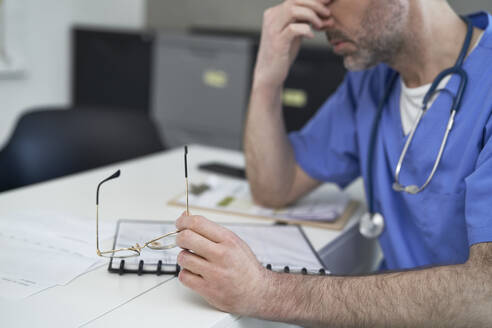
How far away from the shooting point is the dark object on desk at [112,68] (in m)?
3.11

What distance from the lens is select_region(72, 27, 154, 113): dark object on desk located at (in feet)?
10.2

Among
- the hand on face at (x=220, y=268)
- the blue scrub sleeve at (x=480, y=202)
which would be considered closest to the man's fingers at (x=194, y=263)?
the hand on face at (x=220, y=268)

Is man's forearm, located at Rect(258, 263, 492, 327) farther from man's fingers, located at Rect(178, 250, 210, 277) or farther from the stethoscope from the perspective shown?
the stethoscope

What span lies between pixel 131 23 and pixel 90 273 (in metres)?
3.01

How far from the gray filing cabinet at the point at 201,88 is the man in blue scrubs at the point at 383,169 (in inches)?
55.9

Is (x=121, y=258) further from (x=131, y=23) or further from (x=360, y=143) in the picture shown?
(x=131, y=23)

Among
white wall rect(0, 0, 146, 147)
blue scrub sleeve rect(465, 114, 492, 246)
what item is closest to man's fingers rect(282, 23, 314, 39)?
blue scrub sleeve rect(465, 114, 492, 246)

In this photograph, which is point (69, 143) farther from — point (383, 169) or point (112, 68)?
point (112, 68)

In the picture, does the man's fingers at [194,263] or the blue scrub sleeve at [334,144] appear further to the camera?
the blue scrub sleeve at [334,144]

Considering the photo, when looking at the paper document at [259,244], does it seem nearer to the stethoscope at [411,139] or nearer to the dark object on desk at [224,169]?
the stethoscope at [411,139]

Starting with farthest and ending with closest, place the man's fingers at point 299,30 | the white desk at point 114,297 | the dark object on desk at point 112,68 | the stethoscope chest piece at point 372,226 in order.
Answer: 1. the dark object on desk at point 112,68
2. the man's fingers at point 299,30
3. the stethoscope chest piece at point 372,226
4. the white desk at point 114,297

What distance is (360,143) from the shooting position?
4.12ft

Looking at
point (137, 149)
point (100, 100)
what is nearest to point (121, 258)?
point (137, 149)

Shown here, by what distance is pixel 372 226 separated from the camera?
Answer: 1.12 m
